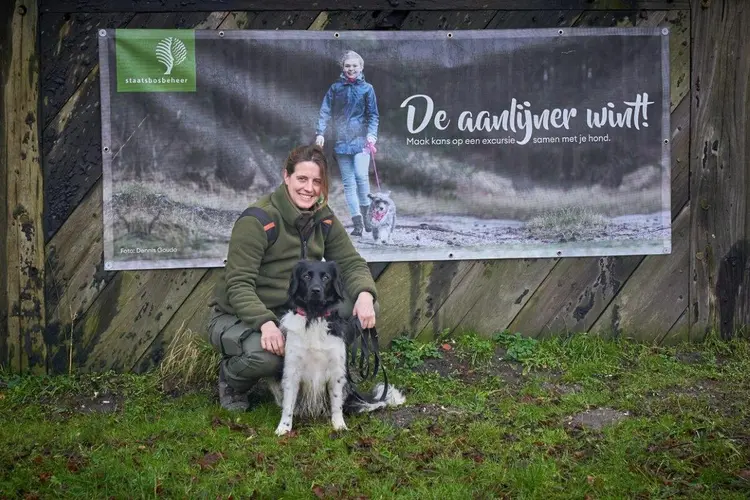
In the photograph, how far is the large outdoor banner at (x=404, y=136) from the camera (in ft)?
17.8

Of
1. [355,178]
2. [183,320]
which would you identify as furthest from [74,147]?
[355,178]

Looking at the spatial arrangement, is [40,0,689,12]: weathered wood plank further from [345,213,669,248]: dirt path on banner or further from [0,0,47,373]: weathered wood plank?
[345,213,669,248]: dirt path on banner

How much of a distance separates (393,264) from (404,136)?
0.89 meters

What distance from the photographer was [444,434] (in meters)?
4.27

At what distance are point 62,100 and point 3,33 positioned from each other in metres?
0.56

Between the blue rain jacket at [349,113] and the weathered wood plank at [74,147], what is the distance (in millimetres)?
1123

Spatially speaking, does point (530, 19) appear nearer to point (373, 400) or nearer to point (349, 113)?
point (349, 113)

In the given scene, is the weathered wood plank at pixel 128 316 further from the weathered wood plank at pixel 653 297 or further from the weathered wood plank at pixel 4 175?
the weathered wood plank at pixel 653 297

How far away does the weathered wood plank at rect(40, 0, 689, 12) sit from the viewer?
5.35 m

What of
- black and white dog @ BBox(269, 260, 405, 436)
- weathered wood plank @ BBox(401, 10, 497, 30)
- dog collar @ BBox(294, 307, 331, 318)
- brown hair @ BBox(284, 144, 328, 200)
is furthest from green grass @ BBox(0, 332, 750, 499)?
weathered wood plank @ BBox(401, 10, 497, 30)

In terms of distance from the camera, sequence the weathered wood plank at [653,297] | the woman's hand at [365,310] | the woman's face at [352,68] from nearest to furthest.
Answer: the woman's hand at [365,310]
the woman's face at [352,68]
the weathered wood plank at [653,297]

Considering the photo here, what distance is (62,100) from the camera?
17.6ft

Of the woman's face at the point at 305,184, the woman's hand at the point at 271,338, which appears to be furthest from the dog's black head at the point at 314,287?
the woman's face at the point at 305,184

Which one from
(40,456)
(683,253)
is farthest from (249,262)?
(683,253)
